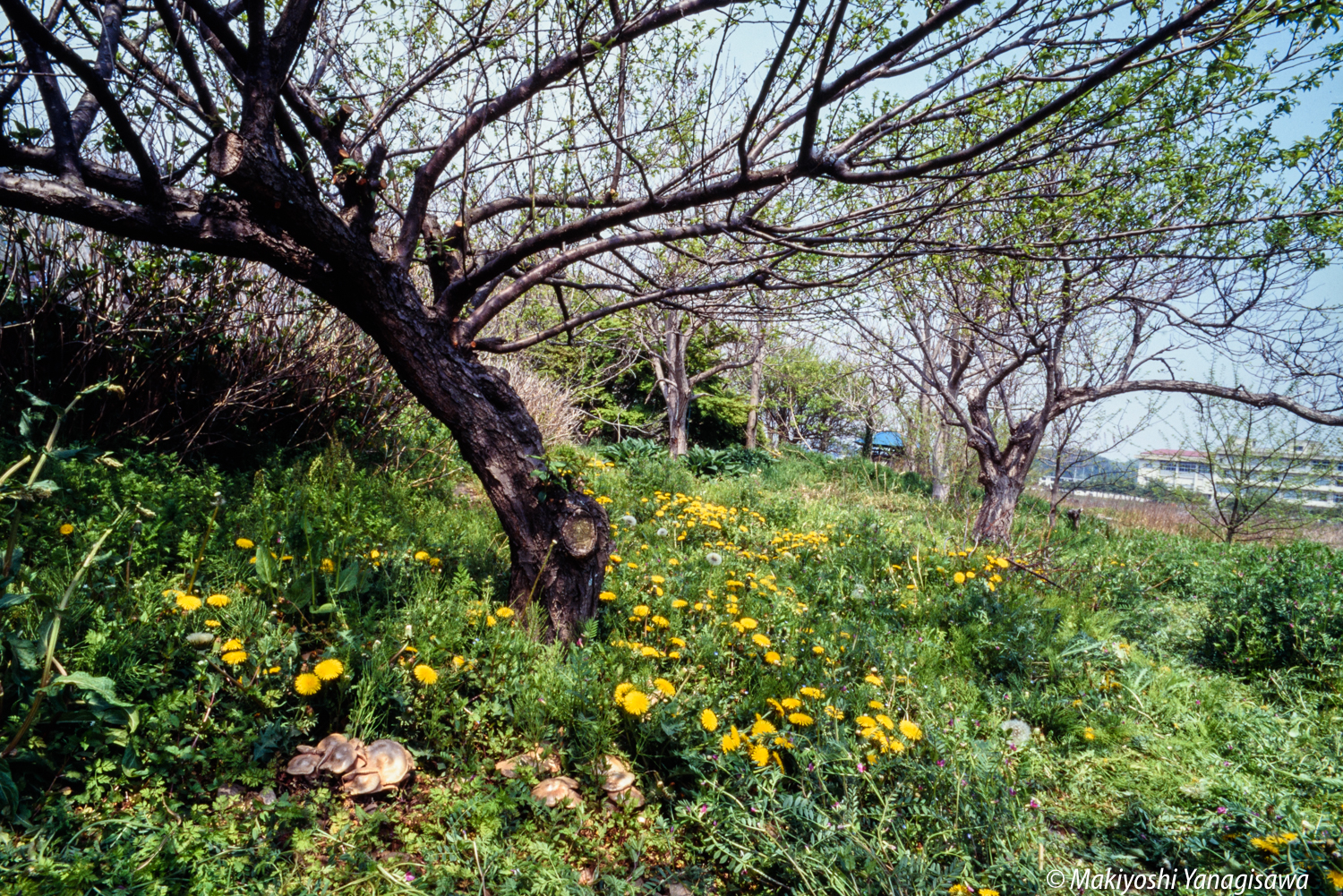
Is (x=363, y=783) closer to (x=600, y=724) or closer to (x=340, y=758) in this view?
(x=340, y=758)

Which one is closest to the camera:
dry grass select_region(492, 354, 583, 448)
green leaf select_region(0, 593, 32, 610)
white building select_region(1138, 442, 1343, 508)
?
green leaf select_region(0, 593, 32, 610)

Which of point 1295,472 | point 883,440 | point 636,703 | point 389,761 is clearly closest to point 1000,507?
point 636,703

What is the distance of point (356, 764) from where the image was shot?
6.55ft

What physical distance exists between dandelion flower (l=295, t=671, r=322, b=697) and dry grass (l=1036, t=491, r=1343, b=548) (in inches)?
553

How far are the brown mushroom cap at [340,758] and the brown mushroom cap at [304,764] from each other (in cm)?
3

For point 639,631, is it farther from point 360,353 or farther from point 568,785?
point 360,353

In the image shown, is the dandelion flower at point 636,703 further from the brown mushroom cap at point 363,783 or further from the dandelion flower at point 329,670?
the dandelion flower at point 329,670

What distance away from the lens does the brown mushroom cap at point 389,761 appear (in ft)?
6.43

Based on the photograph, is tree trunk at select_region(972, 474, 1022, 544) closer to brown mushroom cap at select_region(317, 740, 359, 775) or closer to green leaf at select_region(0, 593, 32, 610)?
brown mushroom cap at select_region(317, 740, 359, 775)

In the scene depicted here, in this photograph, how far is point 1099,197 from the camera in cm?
377

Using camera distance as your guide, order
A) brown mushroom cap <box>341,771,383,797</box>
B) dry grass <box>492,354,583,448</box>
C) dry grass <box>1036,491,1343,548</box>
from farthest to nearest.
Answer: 1. dry grass <box>1036,491,1343,548</box>
2. dry grass <box>492,354,583,448</box>
3. brown mushroom cap <box>341,771,383,797</box>

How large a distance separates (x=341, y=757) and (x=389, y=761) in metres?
0.16

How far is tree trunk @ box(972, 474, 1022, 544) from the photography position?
23.7 feet

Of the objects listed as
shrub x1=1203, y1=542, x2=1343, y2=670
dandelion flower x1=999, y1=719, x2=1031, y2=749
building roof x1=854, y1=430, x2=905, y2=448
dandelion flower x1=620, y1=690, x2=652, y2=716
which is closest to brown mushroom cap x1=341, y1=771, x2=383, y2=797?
dandelion flower x1=620, y1=690, x2=652, y2=716
